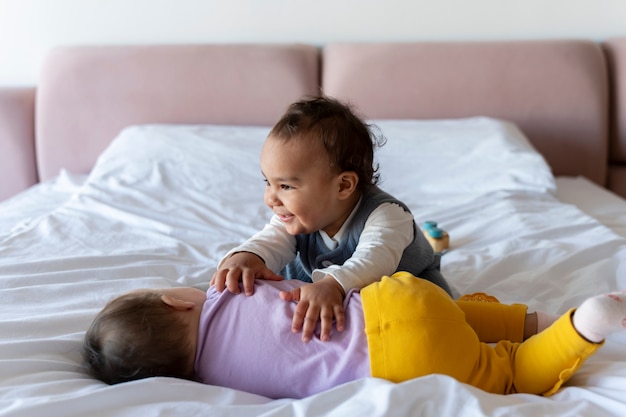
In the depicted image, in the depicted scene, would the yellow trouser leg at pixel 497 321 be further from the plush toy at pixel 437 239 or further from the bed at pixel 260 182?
the plush toy at pixel 437 239

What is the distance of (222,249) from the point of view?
59.7 inches

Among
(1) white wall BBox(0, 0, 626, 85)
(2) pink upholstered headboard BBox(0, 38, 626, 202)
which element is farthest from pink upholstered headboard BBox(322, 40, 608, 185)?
(1) white wall BBox(0, 0, 626, 85)

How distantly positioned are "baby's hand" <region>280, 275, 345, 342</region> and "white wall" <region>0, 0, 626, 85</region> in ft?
5.19

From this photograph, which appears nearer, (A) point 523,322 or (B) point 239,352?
(B) point 239,352

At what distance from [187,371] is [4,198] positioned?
5.76 feet

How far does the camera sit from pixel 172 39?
2.39 metres

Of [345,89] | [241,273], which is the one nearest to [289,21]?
[345,89]

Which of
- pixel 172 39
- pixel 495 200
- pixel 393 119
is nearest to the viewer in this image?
pixel 495 200

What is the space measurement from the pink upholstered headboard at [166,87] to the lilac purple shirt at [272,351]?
4.46 feet

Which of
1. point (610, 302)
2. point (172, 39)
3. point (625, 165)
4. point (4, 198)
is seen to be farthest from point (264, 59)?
point (610, 302)

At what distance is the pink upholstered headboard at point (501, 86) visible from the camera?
7.14 ft

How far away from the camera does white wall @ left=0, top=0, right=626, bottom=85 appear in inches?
90.4

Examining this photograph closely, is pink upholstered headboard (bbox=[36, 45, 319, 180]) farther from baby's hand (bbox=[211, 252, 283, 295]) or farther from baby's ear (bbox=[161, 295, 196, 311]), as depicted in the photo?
baby's ear (bbox=[161, 295, 196, 311])

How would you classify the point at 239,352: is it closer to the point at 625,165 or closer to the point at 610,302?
the point at 610,302
